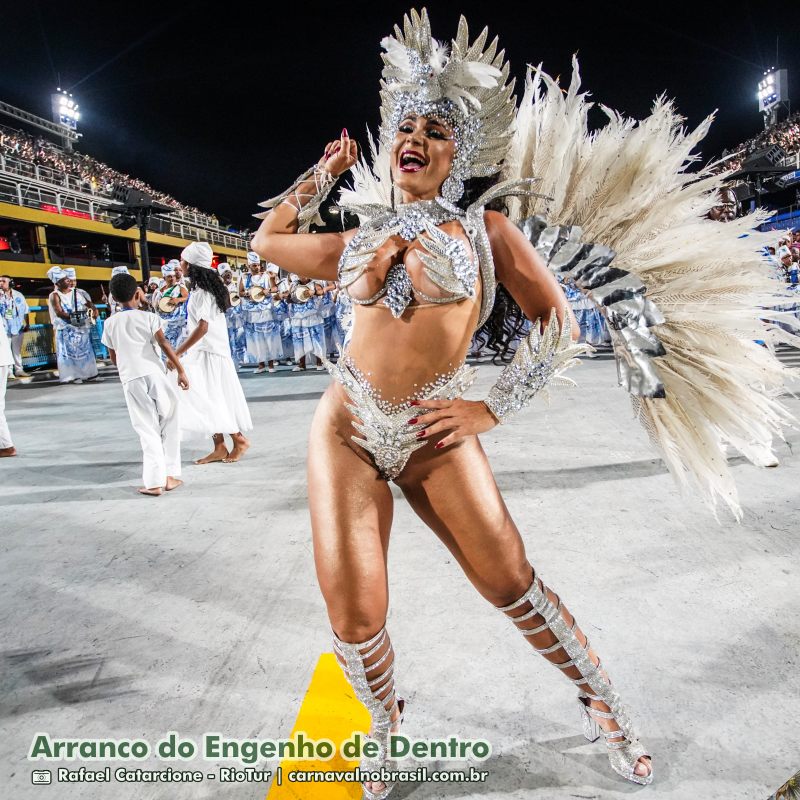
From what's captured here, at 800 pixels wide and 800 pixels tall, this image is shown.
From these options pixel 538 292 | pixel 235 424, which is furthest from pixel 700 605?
pixel 235 424

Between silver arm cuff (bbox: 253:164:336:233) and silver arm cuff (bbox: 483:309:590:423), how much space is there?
78 cm

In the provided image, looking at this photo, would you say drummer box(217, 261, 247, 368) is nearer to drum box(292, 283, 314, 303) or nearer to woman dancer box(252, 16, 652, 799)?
drum box(292, 283, 314, 303)

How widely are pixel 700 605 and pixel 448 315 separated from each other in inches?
79.1

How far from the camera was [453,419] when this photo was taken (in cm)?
165

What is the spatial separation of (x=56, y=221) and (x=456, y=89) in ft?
92.5

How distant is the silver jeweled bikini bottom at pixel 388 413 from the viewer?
1.67 m

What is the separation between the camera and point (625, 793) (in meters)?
1.76

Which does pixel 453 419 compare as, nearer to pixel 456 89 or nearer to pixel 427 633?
pixel 456 89

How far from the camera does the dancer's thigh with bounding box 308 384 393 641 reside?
1.63 m

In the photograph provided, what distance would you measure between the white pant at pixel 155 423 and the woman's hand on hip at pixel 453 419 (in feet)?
11.9

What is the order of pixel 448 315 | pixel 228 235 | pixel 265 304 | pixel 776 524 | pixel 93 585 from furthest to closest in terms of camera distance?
pixel 228 235
pixel 265 304
pixel 776 524
pixel 93 585
pixel 448 315

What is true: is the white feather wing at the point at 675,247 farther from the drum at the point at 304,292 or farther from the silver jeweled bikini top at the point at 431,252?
the drum at the point at 304,292

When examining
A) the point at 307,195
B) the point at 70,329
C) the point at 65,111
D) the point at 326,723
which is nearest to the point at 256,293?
the point at 70,329

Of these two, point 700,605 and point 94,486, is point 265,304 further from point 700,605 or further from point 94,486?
point 700,605
